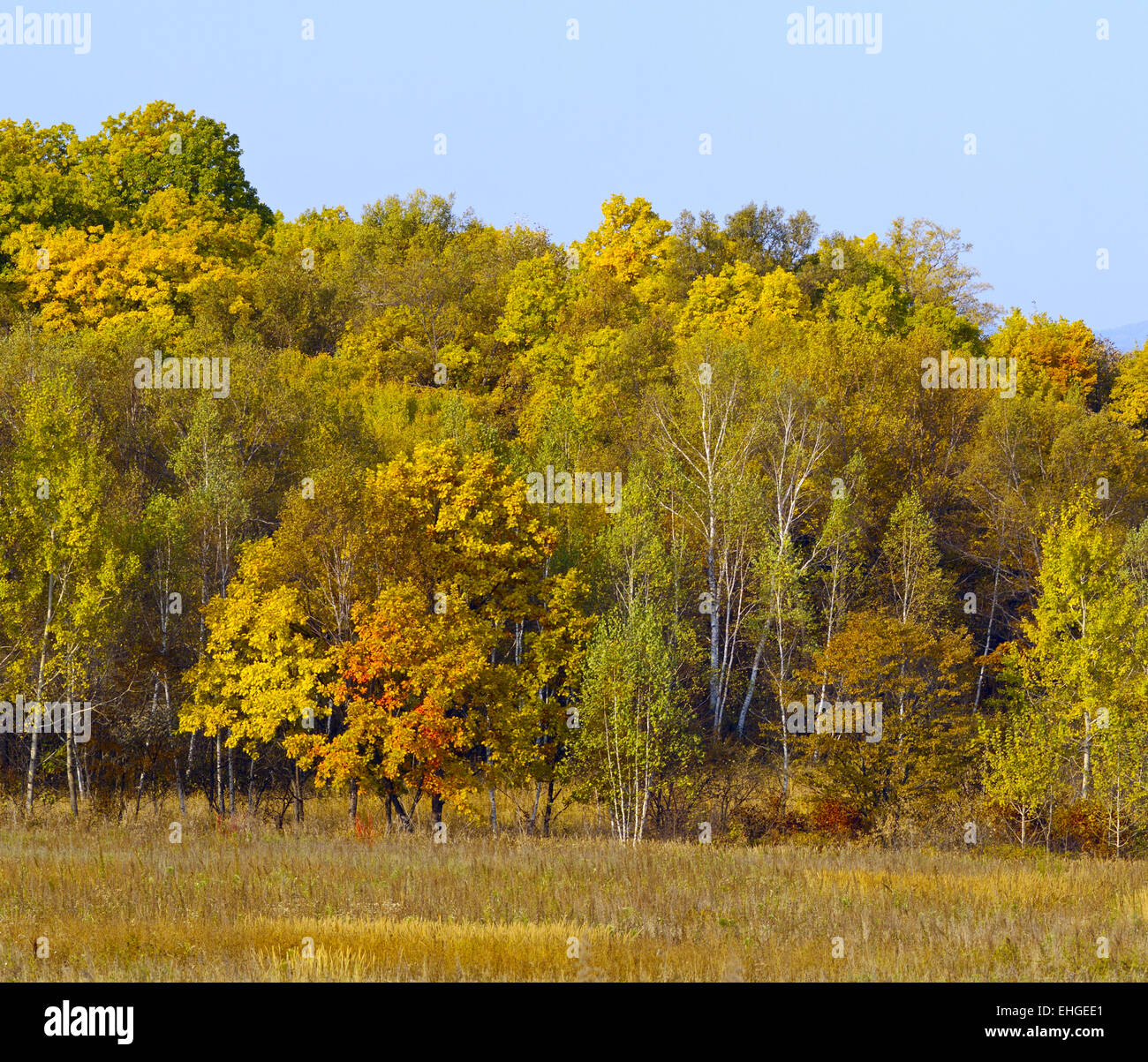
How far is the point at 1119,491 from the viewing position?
2539 inches

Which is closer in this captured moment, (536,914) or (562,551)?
(536,914)

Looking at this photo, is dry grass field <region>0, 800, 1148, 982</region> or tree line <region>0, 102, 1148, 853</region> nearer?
dry grass field <region>0, 800, 1148, 982</region>

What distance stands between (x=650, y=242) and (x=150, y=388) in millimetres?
50813

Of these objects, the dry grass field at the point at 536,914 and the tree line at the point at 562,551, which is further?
the tree line at the point at 562,551

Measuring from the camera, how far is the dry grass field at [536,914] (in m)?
16.6

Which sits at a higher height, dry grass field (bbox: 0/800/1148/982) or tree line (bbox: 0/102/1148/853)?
tree line (bbox: 0/102/1148/853)

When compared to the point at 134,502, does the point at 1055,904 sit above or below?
below

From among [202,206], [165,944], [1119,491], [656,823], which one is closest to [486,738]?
[656,823]

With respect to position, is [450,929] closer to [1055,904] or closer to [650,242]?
[1055,904]

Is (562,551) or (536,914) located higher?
(562,551)

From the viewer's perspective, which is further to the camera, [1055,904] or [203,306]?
[203,306]

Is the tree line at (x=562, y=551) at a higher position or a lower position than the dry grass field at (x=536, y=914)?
higher

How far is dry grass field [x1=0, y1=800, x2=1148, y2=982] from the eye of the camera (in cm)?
1656

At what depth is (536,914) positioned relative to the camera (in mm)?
20844
